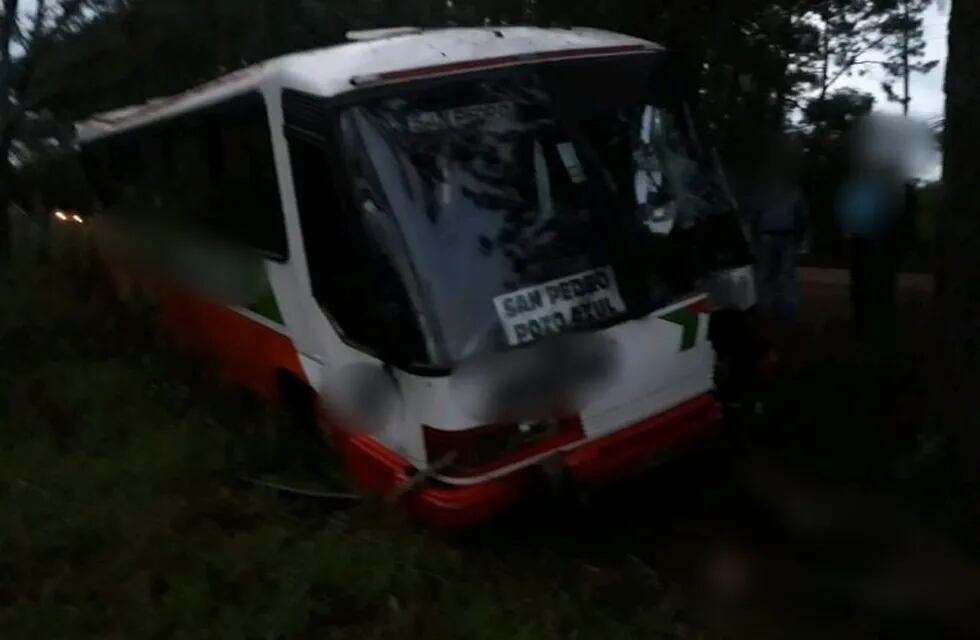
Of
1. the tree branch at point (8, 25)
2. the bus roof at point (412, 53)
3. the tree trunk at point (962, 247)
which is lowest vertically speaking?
the tree trunk at point (962, 247)

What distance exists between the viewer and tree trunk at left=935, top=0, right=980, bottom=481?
567cm

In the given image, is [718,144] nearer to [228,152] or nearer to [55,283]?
[228,152]

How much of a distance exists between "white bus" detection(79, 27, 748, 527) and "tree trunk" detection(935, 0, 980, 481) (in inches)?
41.9

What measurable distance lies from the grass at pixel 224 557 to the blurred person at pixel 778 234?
3198 millimetres

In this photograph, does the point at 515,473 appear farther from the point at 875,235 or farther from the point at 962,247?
the point at 875,235

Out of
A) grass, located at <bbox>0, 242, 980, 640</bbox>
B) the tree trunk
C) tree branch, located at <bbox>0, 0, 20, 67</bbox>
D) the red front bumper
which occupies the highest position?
tree branch, located at <bbox>0, 0, 20, 67</bbox>

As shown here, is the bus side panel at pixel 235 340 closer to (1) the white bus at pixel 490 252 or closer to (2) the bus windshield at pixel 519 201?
(1) the white bus at pixel 490 252

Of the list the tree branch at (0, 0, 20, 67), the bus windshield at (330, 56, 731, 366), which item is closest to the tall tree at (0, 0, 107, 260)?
the tree branch at (0, 0, 20, 67)

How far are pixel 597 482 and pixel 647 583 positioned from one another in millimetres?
556

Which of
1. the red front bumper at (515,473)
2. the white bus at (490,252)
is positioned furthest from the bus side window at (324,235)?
the red front bumper at (515,473)

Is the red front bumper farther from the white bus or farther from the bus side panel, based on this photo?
the bus side panel

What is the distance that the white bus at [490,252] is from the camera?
18.3ft

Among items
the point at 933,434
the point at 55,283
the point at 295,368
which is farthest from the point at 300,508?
the point at 55,283

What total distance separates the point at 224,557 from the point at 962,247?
12.3ft
